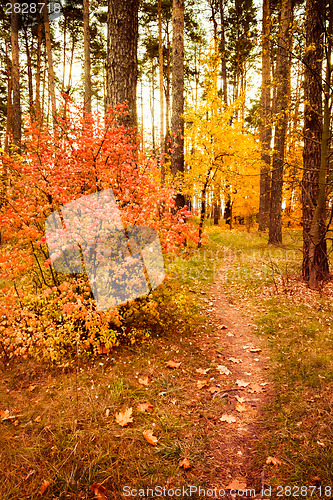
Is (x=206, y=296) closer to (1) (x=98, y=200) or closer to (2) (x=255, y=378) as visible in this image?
(2) (x=255, y=378)

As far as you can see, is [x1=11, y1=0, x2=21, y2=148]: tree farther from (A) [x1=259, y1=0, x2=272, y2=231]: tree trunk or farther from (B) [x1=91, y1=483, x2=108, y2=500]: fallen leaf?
(B) [x1=91, y1=483, x2=108, y2=500]: fallen leaf

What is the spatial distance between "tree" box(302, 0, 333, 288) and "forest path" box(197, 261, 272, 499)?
237cm

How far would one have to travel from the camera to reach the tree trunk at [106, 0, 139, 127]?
516 centimetres

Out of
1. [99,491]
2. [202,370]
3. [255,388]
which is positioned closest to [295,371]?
[255,388]

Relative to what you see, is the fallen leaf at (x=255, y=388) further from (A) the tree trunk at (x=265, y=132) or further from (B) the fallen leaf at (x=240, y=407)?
(A) the tree trunk at (x=265, y=132)

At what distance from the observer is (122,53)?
17.2ft

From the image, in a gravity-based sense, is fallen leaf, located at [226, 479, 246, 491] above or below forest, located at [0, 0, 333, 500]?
below

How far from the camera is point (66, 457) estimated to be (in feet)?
8.31

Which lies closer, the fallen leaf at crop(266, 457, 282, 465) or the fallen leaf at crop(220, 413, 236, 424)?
the fallen leaf at crop(266, 457, 282, 465)

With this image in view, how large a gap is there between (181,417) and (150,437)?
48 centimetres

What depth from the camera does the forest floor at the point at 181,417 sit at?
234 centimetres

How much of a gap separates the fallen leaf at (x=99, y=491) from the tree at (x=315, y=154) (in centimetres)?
572

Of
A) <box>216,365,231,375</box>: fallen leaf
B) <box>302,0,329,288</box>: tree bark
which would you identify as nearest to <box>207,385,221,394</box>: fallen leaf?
<box>216,365,231,375</box>: fallen leaf

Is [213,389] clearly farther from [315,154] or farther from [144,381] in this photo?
[315,154]
